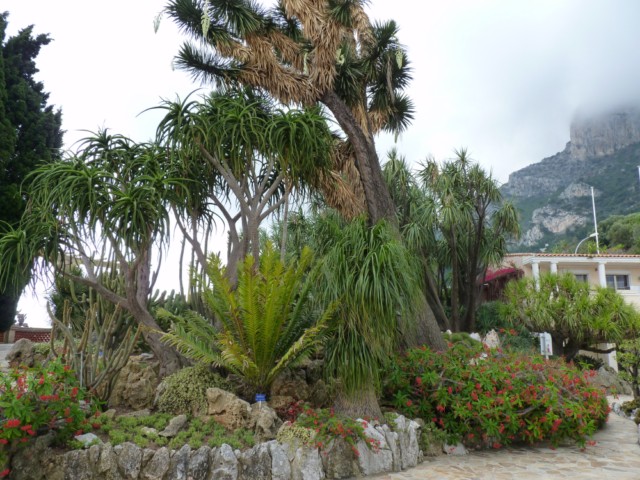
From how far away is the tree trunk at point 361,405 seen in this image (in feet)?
23.2

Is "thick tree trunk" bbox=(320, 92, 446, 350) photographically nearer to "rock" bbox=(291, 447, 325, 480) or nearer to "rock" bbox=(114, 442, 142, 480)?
"rock" bbox=(291, 447, 325, 480)

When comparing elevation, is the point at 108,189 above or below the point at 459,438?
above

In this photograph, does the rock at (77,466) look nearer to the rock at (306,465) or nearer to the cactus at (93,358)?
the cactus at (93,358)

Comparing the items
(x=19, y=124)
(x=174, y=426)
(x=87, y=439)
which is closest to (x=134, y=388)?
(x=174, y=426)

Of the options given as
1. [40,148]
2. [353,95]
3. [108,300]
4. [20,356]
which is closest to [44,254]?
[108,300]

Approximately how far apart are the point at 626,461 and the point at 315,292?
5.11 metres

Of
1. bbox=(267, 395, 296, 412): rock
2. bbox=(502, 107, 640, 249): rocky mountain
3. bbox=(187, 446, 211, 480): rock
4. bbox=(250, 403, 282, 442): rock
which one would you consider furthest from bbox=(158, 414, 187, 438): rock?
bbox=(502, 107, 640, 249): rocky mountain

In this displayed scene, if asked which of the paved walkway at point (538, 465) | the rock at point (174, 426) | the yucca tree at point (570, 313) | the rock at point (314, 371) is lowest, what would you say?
the paved walkway at point (538, 465)

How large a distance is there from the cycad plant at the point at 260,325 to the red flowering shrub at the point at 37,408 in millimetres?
1544

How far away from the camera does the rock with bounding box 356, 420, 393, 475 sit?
255 inches

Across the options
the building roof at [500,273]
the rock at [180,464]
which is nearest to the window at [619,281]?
the building roof at [500,273]

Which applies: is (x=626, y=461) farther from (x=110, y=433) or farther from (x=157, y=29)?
→ (x=157, y=29)

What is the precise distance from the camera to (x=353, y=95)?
432 inches

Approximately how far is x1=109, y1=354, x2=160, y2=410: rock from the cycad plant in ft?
2.42
